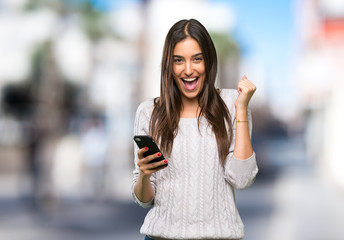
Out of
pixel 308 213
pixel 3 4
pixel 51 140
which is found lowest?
pixel 308 213

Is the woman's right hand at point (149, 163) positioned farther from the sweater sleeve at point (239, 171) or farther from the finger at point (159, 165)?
the sweater sleeve at point (239, 171)

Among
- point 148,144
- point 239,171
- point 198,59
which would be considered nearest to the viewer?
point 148,144

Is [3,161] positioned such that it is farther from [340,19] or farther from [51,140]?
[340,19]

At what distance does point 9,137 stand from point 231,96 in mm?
27021

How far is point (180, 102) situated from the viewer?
2615mm

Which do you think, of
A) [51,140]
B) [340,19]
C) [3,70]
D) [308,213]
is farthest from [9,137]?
[340,19]

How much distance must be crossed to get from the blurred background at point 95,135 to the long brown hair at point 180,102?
0.33m

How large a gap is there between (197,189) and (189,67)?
47 centimetres

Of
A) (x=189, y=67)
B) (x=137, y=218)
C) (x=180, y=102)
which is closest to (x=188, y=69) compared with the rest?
(x=189, y=67)

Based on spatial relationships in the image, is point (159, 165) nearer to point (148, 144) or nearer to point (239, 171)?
point (148, 144)

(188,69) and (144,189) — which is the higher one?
(188,69)

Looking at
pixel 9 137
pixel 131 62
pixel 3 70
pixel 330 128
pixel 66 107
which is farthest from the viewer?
pixel 131 62

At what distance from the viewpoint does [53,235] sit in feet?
34.2

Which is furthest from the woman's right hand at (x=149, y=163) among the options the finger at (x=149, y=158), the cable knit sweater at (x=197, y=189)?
the cable knit sweater at (x=197, y=189)
